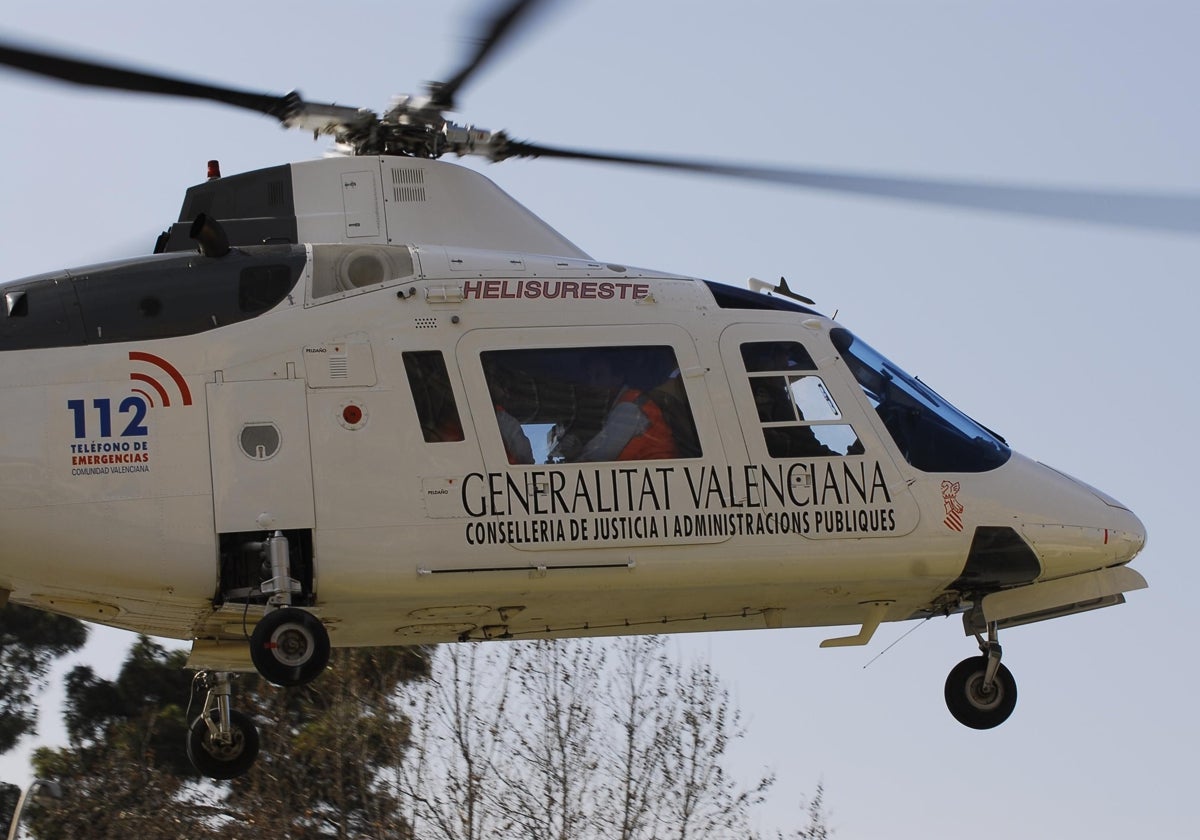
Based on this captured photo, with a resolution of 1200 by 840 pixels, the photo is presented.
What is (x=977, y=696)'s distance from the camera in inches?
500

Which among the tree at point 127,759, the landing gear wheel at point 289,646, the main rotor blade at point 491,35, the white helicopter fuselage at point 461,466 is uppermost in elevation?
the tree at point 127,759

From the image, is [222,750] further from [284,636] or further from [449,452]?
[449,452]

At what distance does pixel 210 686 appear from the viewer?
42.2ft

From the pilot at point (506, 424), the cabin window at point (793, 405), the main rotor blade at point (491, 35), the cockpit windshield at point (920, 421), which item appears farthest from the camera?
the cockpit windshield at point (920, 421)

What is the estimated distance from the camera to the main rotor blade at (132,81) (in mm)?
10094

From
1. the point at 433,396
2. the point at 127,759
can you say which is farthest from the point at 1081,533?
the point at 127,759

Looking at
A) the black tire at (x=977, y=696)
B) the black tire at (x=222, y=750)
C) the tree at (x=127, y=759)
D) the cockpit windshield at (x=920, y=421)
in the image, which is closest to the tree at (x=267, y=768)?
the tree at (x=127, y=759)

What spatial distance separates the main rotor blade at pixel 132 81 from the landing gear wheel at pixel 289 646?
321cm

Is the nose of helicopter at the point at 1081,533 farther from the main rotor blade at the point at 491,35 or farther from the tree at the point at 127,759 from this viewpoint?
the tree at the point at 127,759

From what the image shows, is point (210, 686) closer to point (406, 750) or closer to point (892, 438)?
point (892, 438)

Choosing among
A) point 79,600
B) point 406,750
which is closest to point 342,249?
point 79,600

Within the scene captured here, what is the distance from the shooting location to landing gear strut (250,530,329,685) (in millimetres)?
11047

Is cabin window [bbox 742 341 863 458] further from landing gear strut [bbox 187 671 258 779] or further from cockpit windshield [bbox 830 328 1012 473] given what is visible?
landing gear strut [bbox 187 671 258 779]

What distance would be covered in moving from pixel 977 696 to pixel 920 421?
1987 millimetres
